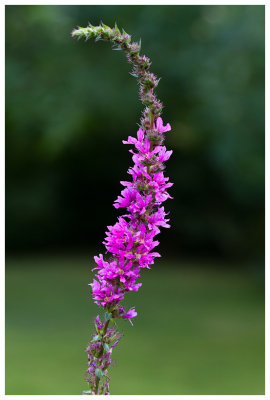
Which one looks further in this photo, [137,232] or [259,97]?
[259,97]

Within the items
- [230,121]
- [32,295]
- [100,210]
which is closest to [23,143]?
[100,210]

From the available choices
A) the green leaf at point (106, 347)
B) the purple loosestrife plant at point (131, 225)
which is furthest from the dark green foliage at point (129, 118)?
the green leaf at point (106, 347)

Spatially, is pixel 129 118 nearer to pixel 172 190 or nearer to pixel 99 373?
pixel 172 190

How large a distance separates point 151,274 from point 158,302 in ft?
13.5

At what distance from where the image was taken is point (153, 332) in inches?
529

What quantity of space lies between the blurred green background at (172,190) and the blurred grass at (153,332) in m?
0.05

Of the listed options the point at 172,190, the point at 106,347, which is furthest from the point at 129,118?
the point at 106,347

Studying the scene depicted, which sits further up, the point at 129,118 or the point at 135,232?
the point at 129,118

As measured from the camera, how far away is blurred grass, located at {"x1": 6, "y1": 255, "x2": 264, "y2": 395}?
9.52m

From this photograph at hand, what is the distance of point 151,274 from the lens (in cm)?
2067

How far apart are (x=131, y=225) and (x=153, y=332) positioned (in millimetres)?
11907

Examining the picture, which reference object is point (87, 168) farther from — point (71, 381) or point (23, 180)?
point (71, 381)

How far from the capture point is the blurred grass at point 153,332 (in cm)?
952

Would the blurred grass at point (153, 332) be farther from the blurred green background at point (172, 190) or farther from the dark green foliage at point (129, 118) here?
the dark green foliage at point (129, 118)
